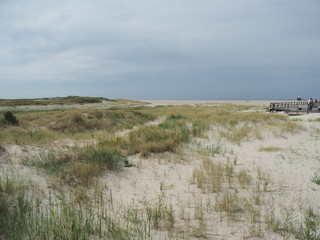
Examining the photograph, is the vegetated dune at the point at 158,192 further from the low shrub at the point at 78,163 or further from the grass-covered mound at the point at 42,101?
the grass-covered mound at the point at 42,101

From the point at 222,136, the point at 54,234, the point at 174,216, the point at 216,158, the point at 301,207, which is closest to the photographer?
the point at 54,234

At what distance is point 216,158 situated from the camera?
8.19m

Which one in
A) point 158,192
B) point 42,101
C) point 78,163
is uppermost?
point 42,101

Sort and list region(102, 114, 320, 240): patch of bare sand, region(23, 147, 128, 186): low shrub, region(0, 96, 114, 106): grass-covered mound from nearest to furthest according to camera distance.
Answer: region(102, 114, 320, 240): patch of bare sand, region(23, 147, 128, 186): low shrub, region(0, 96, 114, 106): grass-covered mound

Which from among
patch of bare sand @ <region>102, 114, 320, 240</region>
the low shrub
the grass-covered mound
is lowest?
patch of bare sand @ <region>102, 114, 320, 240</region>

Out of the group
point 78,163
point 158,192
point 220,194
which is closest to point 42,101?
point 78,163

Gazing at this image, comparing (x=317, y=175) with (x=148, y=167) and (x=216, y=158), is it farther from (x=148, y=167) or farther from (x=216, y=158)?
(x=148, y=167)

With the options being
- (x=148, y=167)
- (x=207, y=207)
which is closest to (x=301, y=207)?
(x=207, y=207)

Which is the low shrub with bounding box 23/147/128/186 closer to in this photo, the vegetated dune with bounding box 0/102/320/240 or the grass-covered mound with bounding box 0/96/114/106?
the vegetated dune with bounding box 0/102/320/240

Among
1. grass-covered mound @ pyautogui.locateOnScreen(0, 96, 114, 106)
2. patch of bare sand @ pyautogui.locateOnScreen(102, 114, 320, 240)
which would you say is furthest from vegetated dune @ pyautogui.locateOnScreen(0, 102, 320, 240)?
grass-covered mound @ pyautogui.locateOnScreen(0, 96, 114, 106)

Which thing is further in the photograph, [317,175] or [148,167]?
[148,167]

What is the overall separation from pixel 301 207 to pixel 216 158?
3.66m

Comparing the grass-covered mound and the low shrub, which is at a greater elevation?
the grass-covered mound

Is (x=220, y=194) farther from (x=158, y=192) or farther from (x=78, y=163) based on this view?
(x=78, y=163)
